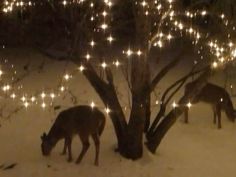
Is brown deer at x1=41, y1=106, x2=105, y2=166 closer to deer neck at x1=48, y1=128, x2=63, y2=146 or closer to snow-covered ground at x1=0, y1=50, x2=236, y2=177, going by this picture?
deer neck at x1=48, y1=128, x2=63, y2=146

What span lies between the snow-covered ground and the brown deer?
207 mm

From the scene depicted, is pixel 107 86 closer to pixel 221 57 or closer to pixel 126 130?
pixel 126 130

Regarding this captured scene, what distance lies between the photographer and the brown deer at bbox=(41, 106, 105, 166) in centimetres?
870

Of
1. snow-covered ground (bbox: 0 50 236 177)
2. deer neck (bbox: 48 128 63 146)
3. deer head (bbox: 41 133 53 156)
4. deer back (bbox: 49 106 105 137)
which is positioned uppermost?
deer back (bbox: 49 106 105 137)

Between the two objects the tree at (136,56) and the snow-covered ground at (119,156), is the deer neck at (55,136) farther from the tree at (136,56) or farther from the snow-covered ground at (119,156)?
the tree at (136,56)

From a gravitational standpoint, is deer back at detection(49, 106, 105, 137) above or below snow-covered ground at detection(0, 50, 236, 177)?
above

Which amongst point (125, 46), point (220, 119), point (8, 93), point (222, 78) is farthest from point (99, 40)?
point (125, 46)

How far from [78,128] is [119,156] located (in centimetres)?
83

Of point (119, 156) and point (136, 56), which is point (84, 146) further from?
point (136, 56)

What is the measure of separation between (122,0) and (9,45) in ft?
23.2

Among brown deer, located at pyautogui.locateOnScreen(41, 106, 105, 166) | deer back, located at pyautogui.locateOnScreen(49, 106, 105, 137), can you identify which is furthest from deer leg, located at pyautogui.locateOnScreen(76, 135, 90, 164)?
deer back, located at pyautogui.locateOnScreen(49, 106, 105, 137)

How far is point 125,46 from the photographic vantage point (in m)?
16.7

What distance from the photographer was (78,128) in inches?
345

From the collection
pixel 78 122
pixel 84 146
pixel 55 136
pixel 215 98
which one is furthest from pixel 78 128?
pixel 215 98
